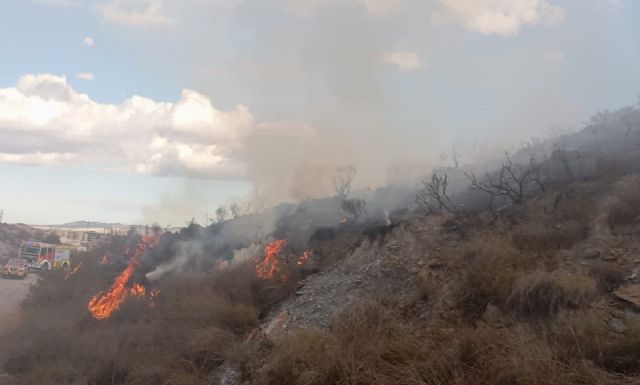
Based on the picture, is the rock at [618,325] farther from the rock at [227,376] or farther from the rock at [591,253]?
the rock at [227,376]

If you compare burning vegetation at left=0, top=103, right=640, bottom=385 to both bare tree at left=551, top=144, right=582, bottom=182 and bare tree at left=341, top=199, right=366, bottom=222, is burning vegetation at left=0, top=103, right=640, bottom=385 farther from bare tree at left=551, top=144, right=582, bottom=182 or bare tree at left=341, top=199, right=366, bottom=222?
bare tree at left=341, top=199, right=366, bottom=222

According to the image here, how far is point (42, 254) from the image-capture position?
42594mm

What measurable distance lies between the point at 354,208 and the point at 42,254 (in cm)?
3215

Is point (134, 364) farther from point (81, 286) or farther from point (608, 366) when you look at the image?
point (81, 286)

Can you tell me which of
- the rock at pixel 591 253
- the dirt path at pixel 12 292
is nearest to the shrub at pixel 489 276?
the rock at pixel 591 253

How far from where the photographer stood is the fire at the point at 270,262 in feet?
50.3

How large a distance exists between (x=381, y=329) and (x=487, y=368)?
224 centimetres

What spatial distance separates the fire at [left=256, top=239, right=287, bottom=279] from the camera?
15344 millimetres

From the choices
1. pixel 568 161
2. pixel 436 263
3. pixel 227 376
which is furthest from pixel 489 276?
pixel 568 161

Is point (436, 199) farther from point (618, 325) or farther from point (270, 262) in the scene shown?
point (618, 325)

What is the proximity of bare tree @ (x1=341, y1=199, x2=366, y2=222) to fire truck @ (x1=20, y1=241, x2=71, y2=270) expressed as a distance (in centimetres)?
2804

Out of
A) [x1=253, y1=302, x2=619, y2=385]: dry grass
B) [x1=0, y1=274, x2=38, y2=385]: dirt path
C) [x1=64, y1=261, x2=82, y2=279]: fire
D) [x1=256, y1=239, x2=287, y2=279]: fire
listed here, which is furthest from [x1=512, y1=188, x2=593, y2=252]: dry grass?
[x1=64, y1=261, x2=82, y2=279]: fire

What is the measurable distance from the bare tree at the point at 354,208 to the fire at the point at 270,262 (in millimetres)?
5068

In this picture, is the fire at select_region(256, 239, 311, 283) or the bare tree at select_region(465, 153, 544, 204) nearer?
the fire at select_region(256, 239, 311, 283)
